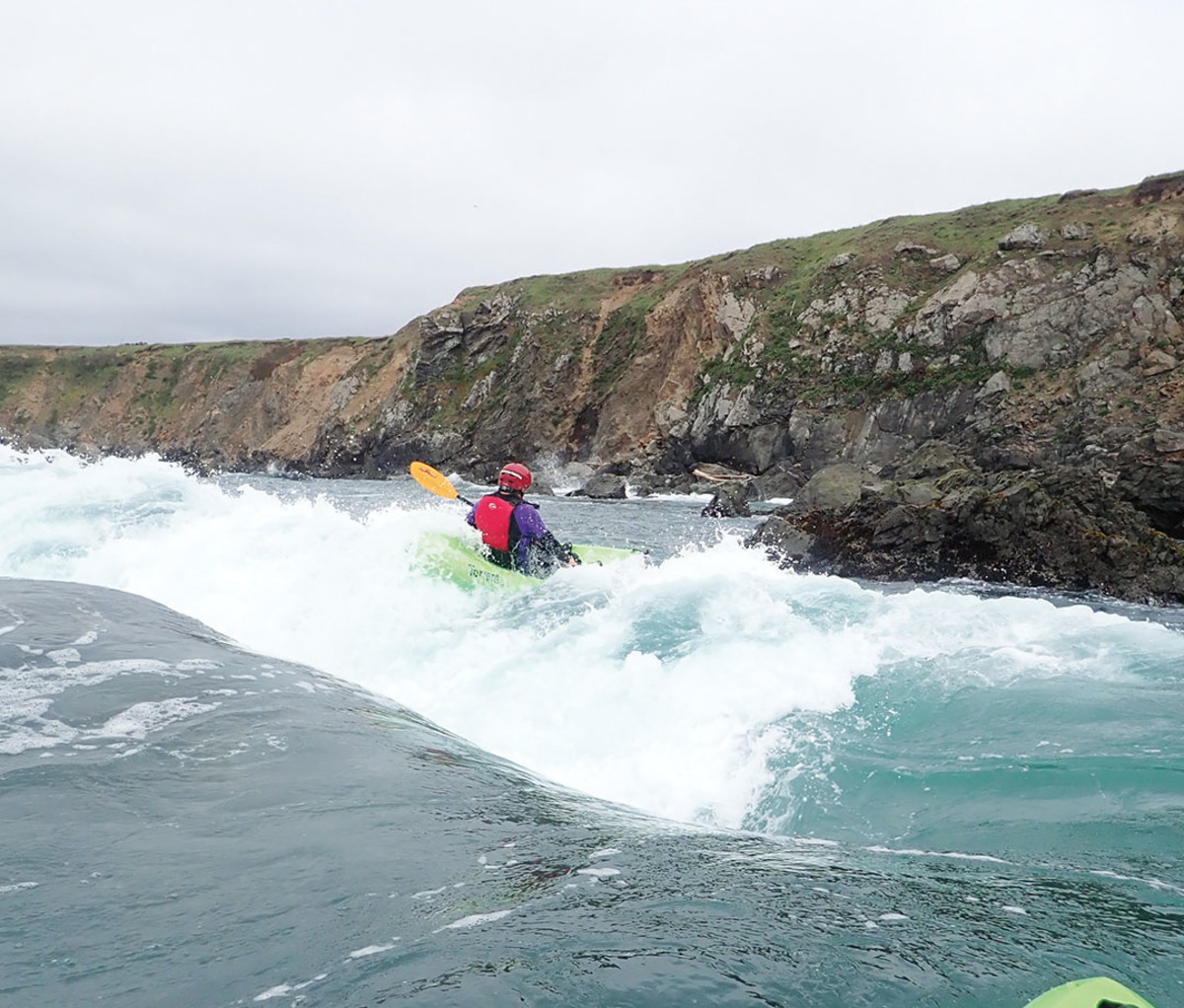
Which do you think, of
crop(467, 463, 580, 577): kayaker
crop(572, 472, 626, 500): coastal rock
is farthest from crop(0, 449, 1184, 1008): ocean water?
crop(572, 472, 626, 500): coastal rock

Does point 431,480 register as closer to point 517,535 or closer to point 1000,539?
point 517,535

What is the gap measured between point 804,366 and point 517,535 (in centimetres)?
3214

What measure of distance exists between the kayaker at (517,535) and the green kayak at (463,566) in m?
0.18

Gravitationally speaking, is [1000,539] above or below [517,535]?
below

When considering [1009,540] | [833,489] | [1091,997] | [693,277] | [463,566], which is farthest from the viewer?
[693,277]

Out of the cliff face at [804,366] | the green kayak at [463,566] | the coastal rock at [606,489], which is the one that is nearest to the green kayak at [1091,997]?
the green kayak at [463,566]

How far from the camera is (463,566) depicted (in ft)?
32.6

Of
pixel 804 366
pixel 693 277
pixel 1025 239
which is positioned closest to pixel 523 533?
pixel 804 366

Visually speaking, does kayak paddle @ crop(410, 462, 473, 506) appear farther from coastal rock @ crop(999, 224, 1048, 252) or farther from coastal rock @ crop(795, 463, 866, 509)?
coastal rock @ crop(999, 224, 1048, 252)

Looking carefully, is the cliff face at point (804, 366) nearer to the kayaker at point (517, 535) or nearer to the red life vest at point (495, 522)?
the kayaker at point (517, 535)

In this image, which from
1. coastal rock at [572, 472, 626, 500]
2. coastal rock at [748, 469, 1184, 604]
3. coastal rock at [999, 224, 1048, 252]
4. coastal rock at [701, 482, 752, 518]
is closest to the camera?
coastal rock at [748, 469, 1184, 604]

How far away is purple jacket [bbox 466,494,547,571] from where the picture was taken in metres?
10.4

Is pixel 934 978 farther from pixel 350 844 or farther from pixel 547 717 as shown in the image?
pixel 547 717

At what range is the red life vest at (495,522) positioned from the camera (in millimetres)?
10477
